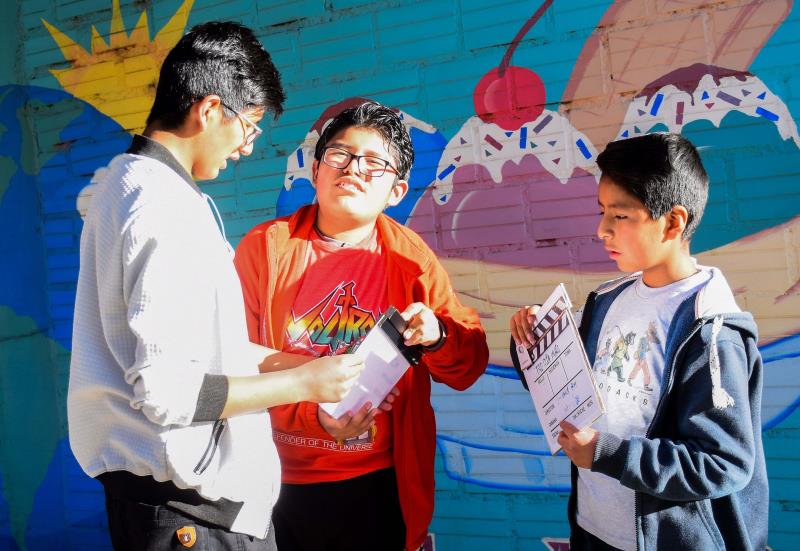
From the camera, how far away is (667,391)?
1723 millimetres

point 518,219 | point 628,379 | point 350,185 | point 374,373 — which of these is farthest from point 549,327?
point 518,219

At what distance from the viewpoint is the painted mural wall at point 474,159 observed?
8.86 feet

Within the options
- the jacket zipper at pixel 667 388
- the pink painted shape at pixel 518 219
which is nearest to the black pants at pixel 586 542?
the jacket zipper at pixel 667 388

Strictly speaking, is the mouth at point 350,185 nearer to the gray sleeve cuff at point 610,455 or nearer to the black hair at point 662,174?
the black hair at point 662,174

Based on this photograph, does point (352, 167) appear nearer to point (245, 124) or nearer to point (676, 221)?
point (245, 124)

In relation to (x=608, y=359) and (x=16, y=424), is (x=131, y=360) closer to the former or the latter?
(x=608, y=359)

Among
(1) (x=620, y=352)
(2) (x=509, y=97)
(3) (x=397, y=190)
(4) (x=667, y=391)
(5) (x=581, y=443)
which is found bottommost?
(5) (x=581, y=443)

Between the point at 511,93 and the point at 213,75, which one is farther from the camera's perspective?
the point at 511,93

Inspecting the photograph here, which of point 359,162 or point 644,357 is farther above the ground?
point 359,162

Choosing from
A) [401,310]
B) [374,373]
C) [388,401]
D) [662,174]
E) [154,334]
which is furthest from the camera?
[401,310]

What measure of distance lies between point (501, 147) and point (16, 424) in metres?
2.94

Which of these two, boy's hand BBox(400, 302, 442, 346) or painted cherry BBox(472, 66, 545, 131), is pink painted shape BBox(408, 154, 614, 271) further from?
boy's hand BBox(400, 302, 442, 346)

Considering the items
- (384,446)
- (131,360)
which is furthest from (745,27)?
(131,360)

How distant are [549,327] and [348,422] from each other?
1.96 feet
